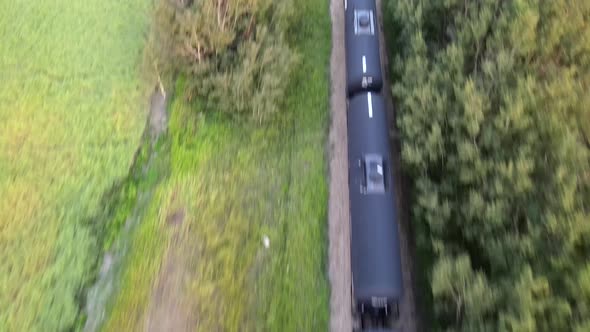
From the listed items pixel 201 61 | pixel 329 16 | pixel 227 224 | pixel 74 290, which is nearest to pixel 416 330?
pixel 227 224

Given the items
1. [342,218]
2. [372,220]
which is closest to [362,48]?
[342,218]

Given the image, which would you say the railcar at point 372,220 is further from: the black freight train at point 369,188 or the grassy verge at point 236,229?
the grassy verge at point 236,229

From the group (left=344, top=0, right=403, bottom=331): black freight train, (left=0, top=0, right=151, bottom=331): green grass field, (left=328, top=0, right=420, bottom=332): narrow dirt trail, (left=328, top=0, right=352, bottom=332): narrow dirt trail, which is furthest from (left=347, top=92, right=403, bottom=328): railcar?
(left=0, top=0, right=151, bottom=331): green grass field

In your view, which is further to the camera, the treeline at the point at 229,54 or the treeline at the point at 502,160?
the treeline at the point at 229,54

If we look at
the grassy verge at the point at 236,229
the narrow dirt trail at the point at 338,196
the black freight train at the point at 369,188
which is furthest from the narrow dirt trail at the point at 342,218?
the black freight train at the point at 369,188

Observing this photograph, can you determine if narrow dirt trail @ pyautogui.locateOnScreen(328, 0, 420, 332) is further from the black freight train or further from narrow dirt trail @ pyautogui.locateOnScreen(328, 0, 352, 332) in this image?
the black freight train

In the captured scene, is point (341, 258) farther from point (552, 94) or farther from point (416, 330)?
point (552, 94)

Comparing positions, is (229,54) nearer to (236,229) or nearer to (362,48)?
(362,48)
